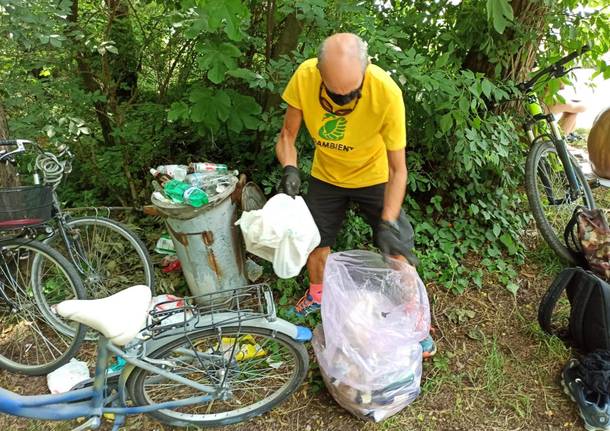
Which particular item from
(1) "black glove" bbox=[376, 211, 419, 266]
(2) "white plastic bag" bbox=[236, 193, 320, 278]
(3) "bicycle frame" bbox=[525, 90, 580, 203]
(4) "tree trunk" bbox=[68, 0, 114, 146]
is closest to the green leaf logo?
(2) "white plastic bag" bbox=[236, 193, 320, 278]

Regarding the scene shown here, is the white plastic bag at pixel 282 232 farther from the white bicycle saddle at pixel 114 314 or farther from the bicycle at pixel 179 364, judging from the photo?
the white bicycle saddle at pixel 114 314

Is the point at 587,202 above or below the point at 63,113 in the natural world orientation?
below

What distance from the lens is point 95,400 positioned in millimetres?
1900

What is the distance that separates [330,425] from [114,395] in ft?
3.39

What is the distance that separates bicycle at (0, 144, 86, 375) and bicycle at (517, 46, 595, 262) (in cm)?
308

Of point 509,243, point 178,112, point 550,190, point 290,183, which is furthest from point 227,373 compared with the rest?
point 550,190

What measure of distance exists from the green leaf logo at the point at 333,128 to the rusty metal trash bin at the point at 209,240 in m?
0.63

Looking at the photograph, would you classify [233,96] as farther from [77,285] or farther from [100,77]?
[77,285]

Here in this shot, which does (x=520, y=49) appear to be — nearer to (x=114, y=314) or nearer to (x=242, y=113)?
(x=242, y=113)

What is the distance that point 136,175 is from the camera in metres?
3.67

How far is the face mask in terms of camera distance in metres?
1.99

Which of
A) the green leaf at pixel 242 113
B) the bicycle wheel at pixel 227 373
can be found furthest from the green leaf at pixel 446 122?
the bicycle wheel at pixel 227 373

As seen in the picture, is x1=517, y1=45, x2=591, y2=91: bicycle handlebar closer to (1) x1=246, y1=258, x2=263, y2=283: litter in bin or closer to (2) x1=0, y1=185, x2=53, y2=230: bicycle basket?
(1) x1=246, y1=258, x2=263, y2=283: litter in bin

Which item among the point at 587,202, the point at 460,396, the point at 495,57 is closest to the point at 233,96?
the point at 495,57
